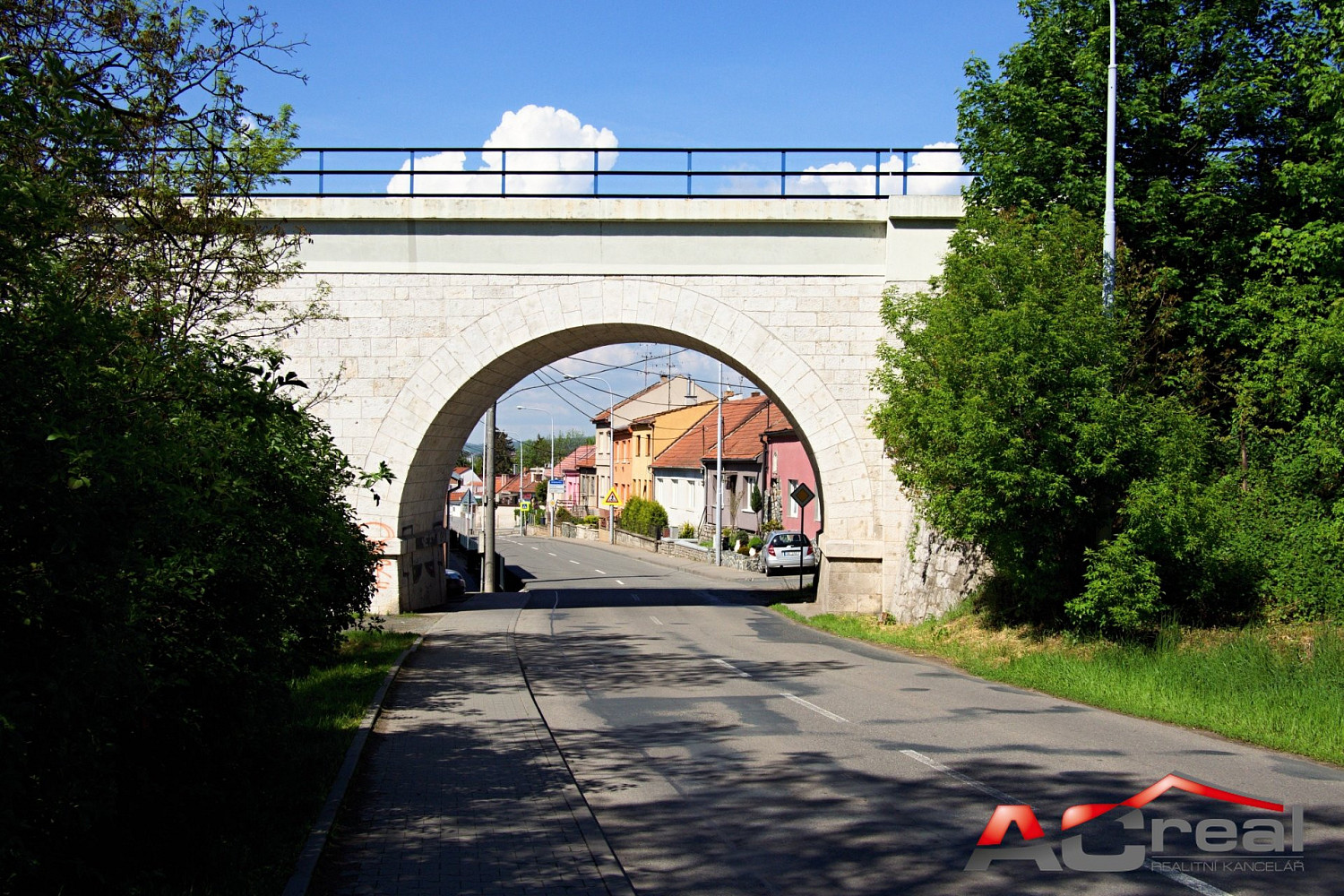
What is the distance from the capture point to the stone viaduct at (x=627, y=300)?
20828 mm

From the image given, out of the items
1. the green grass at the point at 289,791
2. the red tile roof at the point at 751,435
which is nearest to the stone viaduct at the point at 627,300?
the green grass at the point at 289,791

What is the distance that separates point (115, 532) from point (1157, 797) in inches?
263

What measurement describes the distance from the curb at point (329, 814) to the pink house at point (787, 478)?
3216cm

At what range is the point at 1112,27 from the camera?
52.2 ft

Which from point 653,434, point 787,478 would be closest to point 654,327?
point 787,478

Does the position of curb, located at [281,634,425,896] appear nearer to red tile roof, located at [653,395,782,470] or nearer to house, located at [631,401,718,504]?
red tile roof, located at [653,395,782,470]

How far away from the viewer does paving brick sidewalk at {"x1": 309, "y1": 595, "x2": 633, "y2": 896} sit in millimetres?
5945

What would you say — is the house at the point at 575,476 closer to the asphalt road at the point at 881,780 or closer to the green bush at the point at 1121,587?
the green bush at the point at 1121,587

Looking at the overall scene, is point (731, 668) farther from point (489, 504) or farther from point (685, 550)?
point (685, 550)

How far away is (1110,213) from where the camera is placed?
15.6 m

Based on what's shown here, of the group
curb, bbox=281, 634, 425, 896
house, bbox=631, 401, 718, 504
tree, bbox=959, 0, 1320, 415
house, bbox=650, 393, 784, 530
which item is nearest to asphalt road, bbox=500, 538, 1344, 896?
curb, bbox=281, 634, 425, 896

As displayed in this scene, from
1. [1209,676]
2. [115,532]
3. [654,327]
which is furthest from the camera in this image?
[654,327]

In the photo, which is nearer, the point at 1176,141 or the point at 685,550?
the point at 1176,141

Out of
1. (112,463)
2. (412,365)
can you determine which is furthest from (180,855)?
(412,365)
